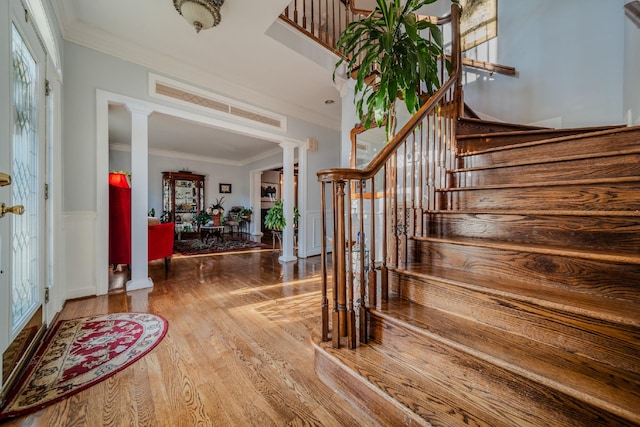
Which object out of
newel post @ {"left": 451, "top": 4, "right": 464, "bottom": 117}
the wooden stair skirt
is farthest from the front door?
newel post @ {"left": 451, "top": 4, "right": 464, "bottom": 117}

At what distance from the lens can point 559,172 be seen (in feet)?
5.24

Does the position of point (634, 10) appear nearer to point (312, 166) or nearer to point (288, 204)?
point (312, 166)

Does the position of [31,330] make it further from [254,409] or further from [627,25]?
[627,25]

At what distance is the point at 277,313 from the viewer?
7.42 feet

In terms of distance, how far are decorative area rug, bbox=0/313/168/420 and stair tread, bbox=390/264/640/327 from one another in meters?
1.82

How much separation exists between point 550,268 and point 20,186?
2.90 metres

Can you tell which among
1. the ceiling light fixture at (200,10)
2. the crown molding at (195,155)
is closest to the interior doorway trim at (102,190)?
the ceiling light fixture at (200,10)

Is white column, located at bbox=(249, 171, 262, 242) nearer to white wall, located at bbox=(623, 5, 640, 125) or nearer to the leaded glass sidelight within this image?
the leaded glass sidelight

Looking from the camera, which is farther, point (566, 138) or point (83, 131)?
point (83, 131)

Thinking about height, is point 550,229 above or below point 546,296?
above

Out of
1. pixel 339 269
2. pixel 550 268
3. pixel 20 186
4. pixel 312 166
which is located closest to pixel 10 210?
pixel 20 186

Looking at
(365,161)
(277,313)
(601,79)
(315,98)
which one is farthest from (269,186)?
(601,79)

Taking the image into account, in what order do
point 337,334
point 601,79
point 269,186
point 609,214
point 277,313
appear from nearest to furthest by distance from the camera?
1. point 609,214
2. point 337,334
3. point 277,313
4. point 601,79
5. point 269,186

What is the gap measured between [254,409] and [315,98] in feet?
13.7
